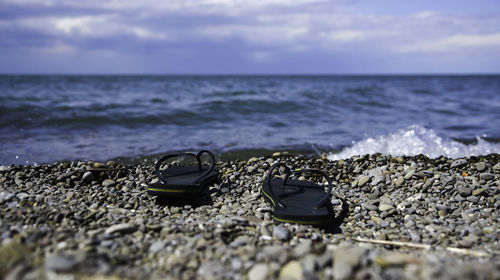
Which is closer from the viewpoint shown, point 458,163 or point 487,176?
point 487,176

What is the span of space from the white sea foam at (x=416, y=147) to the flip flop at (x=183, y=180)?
317 centimetres

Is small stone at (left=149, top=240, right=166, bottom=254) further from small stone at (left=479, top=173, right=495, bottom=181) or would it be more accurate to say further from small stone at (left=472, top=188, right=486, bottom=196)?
small stone at (left=479, top=173, right=495, bottom=181)

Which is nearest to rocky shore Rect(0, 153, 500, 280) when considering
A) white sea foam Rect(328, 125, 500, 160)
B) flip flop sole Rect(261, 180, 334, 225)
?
flip flop sole Rect(261, 180, 334, 225)

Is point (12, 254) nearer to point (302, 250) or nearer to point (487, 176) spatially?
point (302, 250)

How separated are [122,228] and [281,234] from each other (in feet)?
4.07

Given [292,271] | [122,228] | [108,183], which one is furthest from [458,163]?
[108,183]

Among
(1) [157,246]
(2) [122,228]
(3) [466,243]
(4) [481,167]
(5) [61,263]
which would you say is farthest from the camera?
(4) [481,167]

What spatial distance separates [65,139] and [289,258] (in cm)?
698

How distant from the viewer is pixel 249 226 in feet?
9.36

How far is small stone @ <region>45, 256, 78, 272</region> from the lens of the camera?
1.81 meters

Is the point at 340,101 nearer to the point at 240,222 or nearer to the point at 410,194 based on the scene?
the point at 410,194

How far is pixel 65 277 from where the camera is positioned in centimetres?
177

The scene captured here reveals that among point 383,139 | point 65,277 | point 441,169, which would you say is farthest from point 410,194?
point 383,139

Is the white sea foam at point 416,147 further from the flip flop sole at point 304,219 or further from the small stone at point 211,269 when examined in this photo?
the small stone at point 211,269
